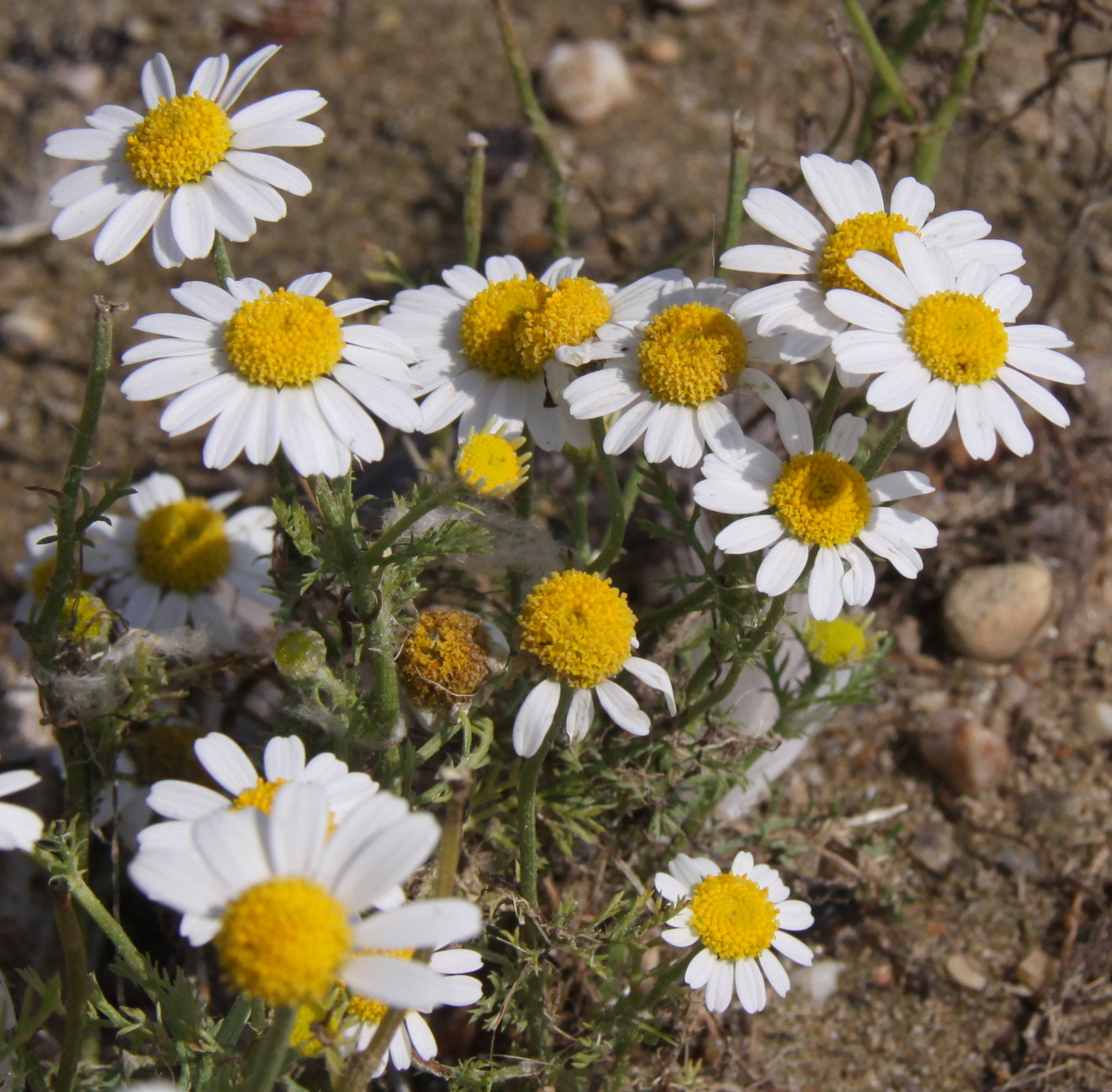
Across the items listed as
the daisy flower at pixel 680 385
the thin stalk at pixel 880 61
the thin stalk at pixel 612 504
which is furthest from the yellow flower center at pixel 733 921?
the thin stalk at pixel 880 61

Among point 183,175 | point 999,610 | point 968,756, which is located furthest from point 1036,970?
Result: point 183,175

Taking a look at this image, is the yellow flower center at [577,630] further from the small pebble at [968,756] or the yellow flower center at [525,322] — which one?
the small pebble at [968,756]

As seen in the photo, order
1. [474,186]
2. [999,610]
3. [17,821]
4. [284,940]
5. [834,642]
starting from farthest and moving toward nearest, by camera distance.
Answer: [999,610]
[474,186]
[834,642]
[17,821]
[284,940]

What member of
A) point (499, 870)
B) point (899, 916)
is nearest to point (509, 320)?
point (499, 870)

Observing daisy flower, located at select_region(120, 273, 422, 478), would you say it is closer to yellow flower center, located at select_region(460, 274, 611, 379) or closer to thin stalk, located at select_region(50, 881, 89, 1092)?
yellow flower center, located at select_region(460, 274, 611, 379)

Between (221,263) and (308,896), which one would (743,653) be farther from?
(221,263)

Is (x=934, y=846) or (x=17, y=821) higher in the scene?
(x=934, y=846)

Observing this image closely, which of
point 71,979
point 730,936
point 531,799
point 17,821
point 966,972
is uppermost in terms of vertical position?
point 966,972
